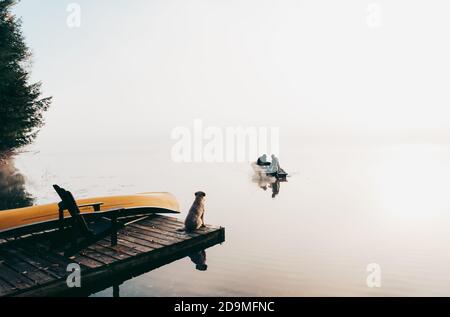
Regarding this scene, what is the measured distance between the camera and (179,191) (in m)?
28.3

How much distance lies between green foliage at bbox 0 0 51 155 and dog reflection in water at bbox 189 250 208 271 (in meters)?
13.4

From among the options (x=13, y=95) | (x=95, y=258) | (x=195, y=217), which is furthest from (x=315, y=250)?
(x=13, y=95)

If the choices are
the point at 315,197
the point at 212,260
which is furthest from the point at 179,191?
the point at 212,260

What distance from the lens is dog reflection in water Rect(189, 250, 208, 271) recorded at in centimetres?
962

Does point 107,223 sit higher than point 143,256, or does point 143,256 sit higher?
point 107,223

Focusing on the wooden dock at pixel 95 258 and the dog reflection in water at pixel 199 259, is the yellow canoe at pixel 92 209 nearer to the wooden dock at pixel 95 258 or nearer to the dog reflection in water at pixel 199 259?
the wooden dock at pixel 95 258

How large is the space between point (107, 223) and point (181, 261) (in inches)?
96.2

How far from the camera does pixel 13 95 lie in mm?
17438

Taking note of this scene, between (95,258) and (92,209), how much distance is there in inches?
104

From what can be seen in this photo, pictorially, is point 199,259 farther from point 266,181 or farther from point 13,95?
point 266,181

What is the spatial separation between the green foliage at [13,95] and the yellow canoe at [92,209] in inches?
388

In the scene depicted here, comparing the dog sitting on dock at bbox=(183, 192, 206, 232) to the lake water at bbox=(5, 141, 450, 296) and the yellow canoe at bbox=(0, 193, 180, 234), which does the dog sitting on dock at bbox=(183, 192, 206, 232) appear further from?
the yellow canoe at bbox=(0, 193, 180, 234)
